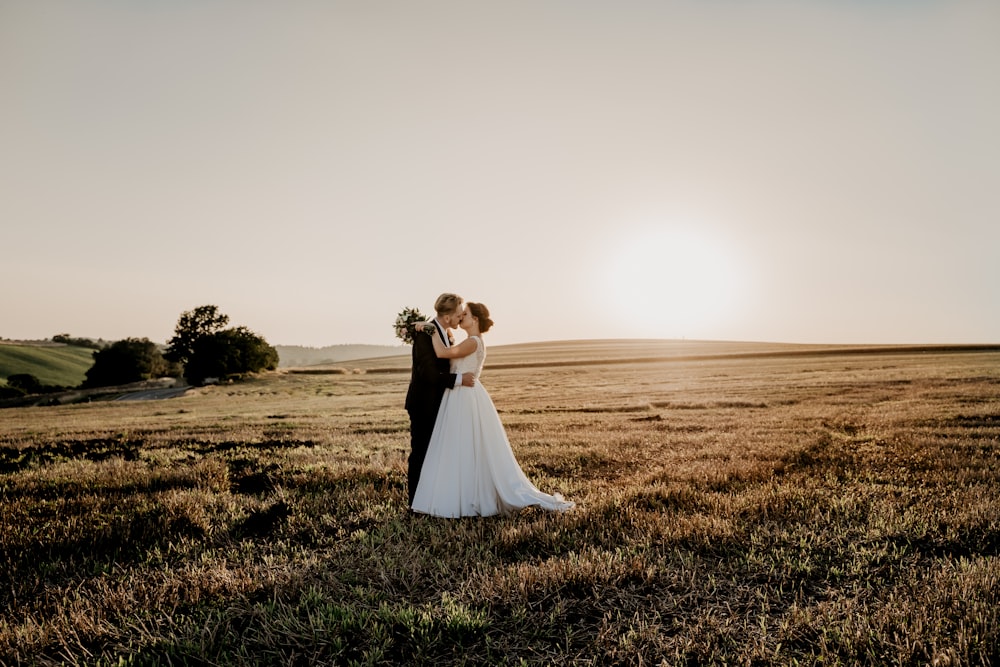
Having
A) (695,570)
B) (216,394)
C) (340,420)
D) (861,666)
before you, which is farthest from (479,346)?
(216,394)

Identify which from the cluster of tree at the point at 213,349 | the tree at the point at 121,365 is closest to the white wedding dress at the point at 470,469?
the cluster of tree at the point at 213,349

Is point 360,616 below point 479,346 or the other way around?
below

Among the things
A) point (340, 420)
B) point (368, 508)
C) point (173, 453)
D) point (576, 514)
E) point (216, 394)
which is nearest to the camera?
point (576, 514)

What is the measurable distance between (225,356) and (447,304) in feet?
246

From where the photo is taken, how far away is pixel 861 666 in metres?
3.70

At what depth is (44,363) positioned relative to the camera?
309 feet

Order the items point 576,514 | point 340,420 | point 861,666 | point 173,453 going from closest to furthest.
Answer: point 861,666 → point 576,514 → point 173,453 → point 340,420

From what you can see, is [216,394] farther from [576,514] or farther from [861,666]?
[861,666]

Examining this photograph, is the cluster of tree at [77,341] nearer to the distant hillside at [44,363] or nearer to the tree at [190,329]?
the distant hillside at [44,363]

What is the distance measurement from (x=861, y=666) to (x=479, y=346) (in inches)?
229

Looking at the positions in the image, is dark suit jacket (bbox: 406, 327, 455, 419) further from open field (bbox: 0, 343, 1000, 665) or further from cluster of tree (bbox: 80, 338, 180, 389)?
cluster of tree (bbox: 80, 338, 180, 389)

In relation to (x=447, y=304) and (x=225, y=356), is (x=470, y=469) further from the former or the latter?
(x=225, y=356)

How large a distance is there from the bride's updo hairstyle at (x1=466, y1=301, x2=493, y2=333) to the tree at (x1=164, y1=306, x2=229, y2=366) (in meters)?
82.3

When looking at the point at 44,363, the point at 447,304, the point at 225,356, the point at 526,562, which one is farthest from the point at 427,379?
the point at 44,363
